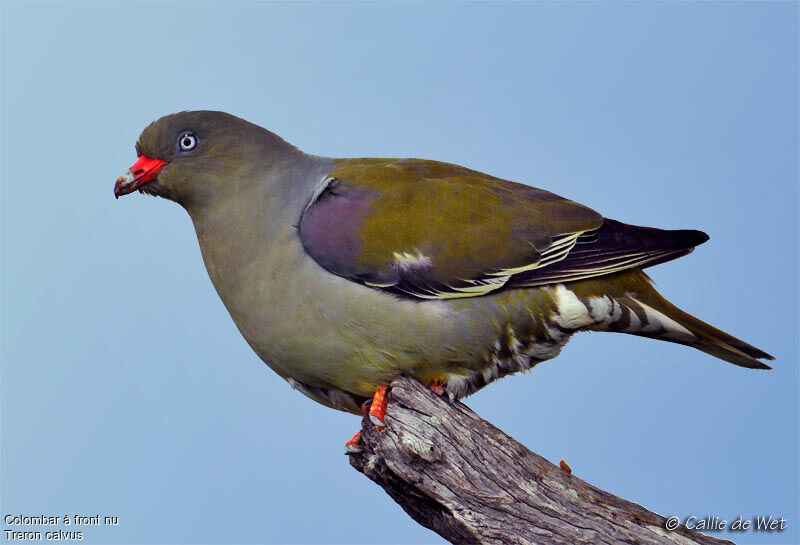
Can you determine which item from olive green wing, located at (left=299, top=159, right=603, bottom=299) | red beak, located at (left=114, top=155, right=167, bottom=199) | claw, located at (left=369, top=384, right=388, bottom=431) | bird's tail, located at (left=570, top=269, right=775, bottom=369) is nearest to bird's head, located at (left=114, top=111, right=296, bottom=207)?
red beak, located at (left=114, top=155, right=167, bottom=199)

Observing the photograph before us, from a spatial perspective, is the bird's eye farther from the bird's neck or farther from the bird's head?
the bird's neck

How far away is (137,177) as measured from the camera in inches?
220

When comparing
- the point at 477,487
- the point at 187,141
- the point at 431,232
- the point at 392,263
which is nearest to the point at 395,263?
the point at 392,263

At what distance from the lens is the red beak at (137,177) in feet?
18.3

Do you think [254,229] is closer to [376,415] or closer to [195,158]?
[195,158]

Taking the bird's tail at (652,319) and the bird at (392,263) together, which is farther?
the bird's tail at (652,319)

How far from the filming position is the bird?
17.3ft

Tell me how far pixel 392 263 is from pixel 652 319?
4.64 feet

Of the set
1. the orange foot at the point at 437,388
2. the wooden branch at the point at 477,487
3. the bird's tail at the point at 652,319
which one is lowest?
the wooden branch at the point at 477,487

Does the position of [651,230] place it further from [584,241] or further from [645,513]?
[645,513]

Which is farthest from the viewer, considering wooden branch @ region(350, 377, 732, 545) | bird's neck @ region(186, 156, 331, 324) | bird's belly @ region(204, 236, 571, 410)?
bird's neck @ region(186, 156, 331, 324)

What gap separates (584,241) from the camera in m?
5.51

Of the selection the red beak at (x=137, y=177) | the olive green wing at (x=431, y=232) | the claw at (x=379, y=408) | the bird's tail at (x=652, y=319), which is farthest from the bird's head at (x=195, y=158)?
the bird's tail at (x=652, y=319)

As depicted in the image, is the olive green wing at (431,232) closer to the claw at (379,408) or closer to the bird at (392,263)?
the bird at (392,263)
